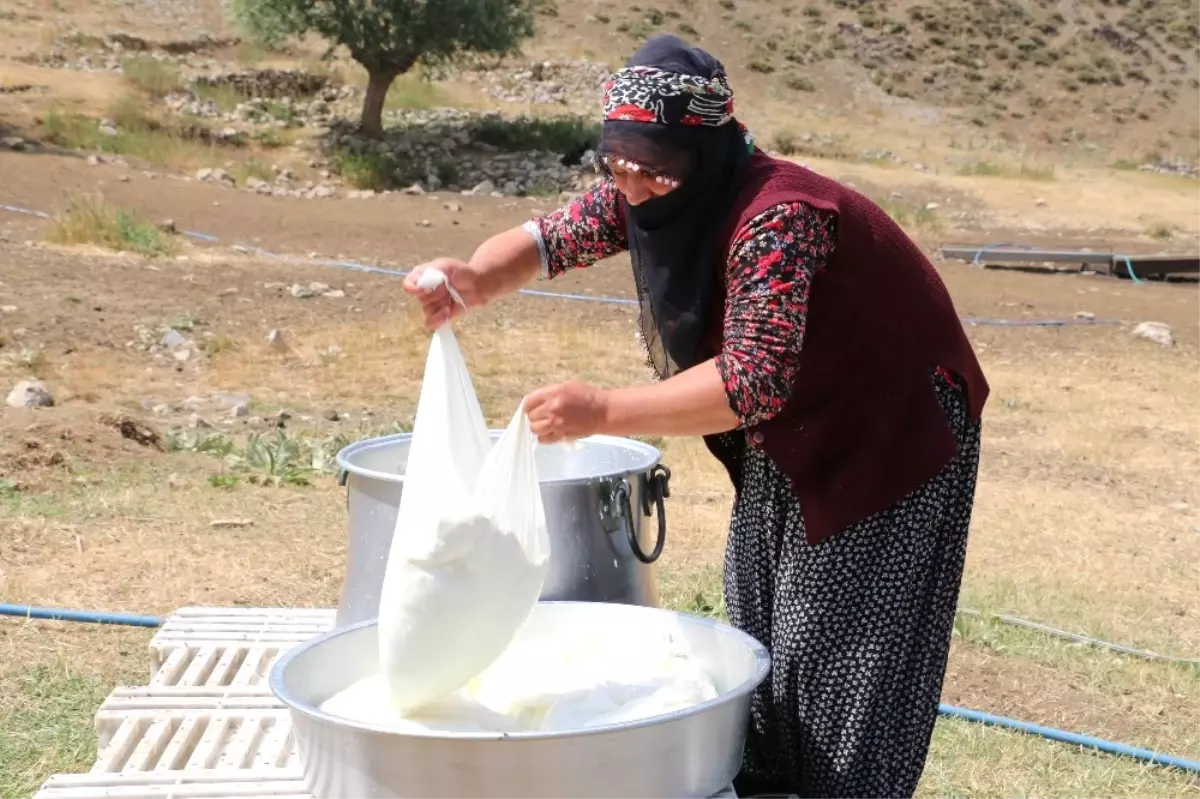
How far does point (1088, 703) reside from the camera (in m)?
3.43

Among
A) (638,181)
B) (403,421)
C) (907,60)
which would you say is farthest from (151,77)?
(907,60)

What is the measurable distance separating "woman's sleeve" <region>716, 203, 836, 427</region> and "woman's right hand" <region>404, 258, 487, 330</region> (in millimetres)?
472

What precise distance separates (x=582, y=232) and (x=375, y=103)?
56.0ft

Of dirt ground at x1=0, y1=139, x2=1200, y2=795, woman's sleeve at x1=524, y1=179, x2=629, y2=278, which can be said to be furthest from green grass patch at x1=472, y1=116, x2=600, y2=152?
woman's sleeve at x1=524, y1=179, x2=629, y2=278

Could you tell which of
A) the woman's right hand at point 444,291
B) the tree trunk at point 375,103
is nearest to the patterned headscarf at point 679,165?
the woman's right hand at point 444,291

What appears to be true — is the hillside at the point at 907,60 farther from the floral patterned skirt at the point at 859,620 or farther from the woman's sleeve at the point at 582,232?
the floral patterned skirt at the point at 859,620

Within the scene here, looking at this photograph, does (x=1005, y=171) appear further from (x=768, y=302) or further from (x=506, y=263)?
(x=768, y=302)

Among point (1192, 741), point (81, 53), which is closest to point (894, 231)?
point (1192, 741)

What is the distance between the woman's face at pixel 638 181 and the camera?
6.00ft

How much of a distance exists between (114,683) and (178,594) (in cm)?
59

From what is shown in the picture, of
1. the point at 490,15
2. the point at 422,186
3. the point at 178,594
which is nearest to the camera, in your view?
the point at 178,594

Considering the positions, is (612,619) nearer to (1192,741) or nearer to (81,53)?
(1192,741)

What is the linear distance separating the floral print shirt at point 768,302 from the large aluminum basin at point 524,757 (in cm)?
36

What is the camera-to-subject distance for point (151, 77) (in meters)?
18.7
